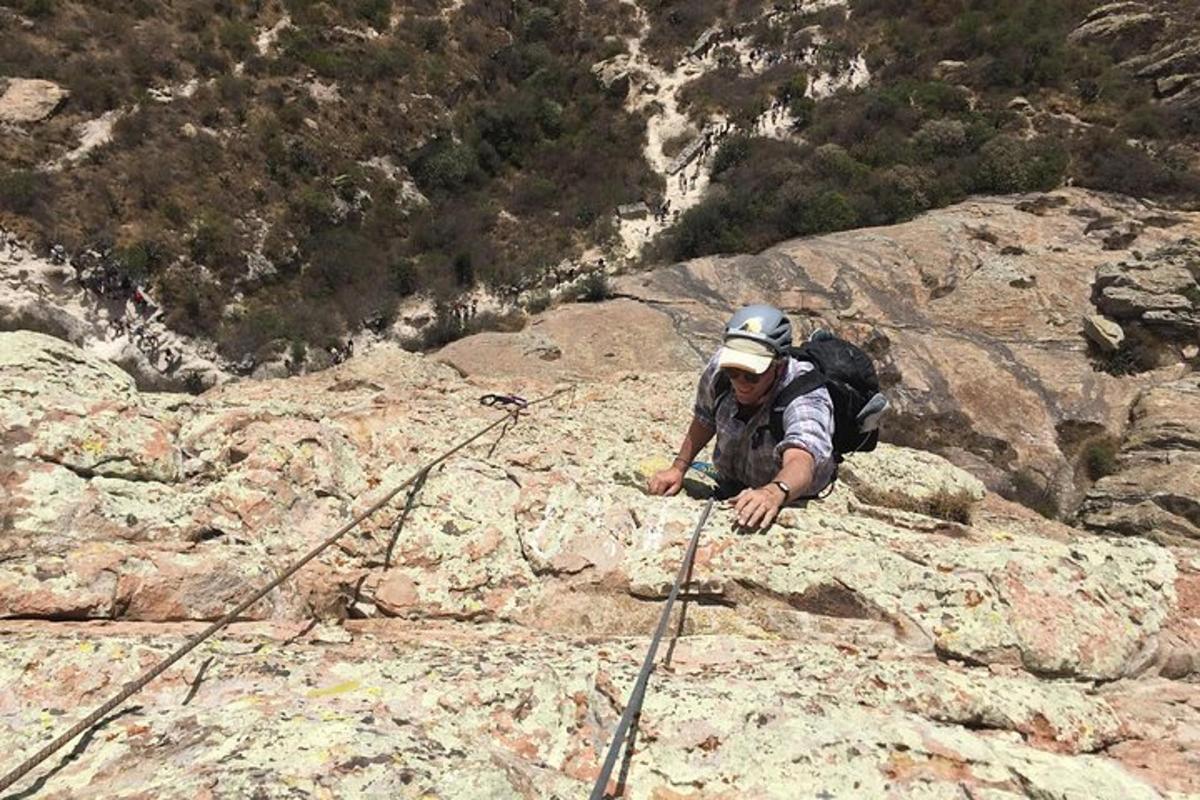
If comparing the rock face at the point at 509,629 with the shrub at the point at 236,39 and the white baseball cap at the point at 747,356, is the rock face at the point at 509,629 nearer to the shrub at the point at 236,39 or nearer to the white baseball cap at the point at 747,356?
the white baseball cap at the point at 747,356

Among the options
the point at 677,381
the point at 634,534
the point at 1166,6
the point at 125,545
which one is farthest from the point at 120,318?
the point at 1166,6

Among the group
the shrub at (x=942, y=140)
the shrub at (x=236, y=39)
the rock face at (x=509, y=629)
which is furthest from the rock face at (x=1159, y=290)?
the shrub at (x=236, y=39)

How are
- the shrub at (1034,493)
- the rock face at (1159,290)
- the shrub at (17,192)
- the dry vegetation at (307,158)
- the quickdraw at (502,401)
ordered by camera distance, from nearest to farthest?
the quickdraw at (502,401)
the shrub at (1034,493)
the rock face at (1159,290)
the shrub at (17,192)
the dry vegetation at (307,158)

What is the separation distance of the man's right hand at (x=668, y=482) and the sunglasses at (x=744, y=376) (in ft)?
3.82

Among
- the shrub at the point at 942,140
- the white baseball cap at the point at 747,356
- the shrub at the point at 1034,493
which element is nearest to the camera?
the white baseball cap at the point at 747,356

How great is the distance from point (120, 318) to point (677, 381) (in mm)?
19851

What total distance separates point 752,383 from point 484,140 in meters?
32.4

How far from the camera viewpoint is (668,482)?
15.5 ft

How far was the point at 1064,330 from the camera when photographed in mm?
15859

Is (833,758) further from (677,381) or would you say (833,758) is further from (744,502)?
(677,381)

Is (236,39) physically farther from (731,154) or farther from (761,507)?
(761,507)

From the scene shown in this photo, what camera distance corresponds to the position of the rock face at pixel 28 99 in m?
22.7

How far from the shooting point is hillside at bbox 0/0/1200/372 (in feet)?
71.5

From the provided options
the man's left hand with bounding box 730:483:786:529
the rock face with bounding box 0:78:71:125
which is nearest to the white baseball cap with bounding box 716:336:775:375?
the man's left hand with bounding box 730:483:786:529
